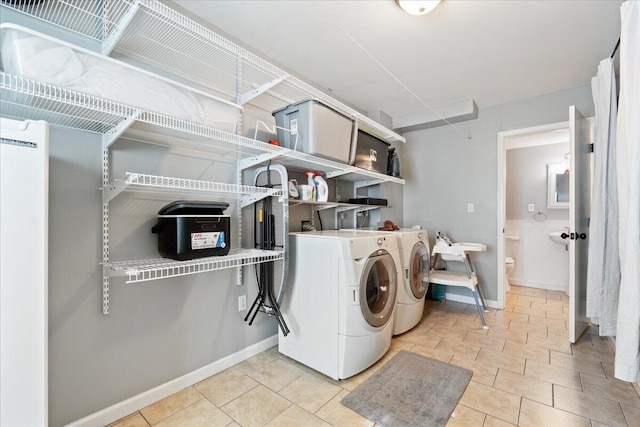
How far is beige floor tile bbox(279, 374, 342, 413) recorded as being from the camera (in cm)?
161

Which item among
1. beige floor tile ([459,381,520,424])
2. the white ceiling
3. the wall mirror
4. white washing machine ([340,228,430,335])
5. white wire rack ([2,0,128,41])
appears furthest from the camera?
the wall mirror

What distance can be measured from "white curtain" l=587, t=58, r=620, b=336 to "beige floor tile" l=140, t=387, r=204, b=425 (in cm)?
276

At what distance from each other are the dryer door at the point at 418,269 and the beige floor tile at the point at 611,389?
121 centimetres

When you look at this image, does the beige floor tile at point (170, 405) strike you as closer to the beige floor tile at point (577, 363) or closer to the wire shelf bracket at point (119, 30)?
the wire shelf bracket at point (119, 30)

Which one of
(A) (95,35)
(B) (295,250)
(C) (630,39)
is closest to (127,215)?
(A) (95,35)

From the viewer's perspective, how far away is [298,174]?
258cm

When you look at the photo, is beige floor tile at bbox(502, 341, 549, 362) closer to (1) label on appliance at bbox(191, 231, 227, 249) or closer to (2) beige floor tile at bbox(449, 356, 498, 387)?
(2) beige floor tile at bbox(449, 356, 498, 387)

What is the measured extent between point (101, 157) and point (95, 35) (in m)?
0.62

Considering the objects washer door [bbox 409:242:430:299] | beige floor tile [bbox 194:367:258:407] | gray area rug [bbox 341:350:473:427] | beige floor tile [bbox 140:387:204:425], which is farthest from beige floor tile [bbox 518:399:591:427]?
beige floor tile [bbox 140:387:204:425]

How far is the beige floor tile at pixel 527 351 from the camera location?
2.15 metres

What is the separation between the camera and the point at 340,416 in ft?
4.94

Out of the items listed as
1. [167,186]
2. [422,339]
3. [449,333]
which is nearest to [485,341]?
[449,333]

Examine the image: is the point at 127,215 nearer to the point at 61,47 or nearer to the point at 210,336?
the point at 61,47

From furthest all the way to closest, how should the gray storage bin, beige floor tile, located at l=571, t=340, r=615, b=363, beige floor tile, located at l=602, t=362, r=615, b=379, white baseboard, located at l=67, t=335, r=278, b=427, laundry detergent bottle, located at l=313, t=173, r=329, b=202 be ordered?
laundry detergent bottle, located at l=313, t=173, r=329, b=202
beige floor tile, located at l=571, t=340, r=615, b=363
the gray storage bin
beige floor tile, located at l=602, t=362, r=615, b=379
white baseboard, located at l=67, t=335, r=278, b=427
